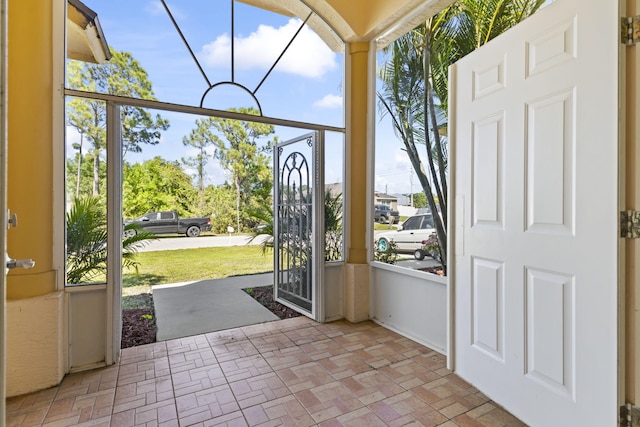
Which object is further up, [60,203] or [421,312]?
[60,203]

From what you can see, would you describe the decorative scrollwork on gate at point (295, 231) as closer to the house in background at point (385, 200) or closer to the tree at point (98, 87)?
the house in background at point (385, 200)

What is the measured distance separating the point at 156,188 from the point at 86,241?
538cm

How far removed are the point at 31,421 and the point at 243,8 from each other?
343cm

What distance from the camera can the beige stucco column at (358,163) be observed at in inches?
132

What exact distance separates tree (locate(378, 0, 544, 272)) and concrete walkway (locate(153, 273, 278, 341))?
2239 mm

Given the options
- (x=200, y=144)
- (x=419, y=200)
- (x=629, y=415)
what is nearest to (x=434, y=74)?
(x=419, y=200)

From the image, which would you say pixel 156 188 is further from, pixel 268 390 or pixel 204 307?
pixel 268 390

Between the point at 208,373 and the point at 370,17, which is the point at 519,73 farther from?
the point at 208,373

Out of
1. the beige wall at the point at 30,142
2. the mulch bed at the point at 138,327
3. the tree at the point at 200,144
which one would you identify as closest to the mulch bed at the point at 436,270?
the mulch bed at the point at 138,327

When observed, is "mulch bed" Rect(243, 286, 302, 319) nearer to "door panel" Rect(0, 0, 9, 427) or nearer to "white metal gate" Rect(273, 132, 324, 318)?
"white metal gate" Rect(273, 132, 324, 318)

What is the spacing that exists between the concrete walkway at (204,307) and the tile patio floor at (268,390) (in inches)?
17.3

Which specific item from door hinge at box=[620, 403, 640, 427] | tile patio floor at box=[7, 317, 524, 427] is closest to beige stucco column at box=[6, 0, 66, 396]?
tile patio floor at box=[7, 317, 524, 427]

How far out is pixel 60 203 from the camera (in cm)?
232

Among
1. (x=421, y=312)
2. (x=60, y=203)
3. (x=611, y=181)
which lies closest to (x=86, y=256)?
(x=60, y=203)
